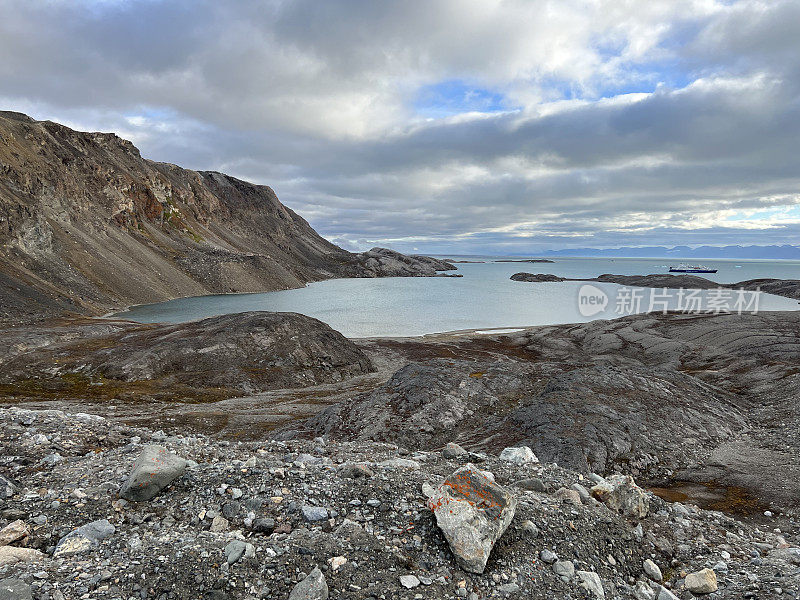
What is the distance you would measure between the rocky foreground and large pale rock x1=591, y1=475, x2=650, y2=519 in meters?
0.04

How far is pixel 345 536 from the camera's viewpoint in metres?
6.62

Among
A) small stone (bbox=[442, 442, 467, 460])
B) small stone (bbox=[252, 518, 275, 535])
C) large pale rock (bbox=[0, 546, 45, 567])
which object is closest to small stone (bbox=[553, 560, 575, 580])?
small stone (bbox=[252, 518, 275, 535])

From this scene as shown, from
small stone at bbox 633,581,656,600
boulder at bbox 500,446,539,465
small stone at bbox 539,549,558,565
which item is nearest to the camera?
small stone at bbox 633,581,656,600

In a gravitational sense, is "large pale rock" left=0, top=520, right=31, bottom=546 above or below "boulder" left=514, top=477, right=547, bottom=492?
above

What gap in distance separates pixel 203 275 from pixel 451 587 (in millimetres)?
140768

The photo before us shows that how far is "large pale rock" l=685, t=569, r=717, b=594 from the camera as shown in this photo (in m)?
6.90

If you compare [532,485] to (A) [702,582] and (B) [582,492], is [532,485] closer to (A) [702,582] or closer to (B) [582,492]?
(B) [582,492]

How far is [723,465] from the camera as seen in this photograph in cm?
1730

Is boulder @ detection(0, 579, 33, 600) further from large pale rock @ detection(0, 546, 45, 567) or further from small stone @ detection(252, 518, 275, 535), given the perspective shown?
small stone @ detection(252, 518, 275, 535)

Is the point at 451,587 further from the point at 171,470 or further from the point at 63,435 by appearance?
the point at 63,435

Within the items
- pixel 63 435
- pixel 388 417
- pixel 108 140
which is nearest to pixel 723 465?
pixel 388 417

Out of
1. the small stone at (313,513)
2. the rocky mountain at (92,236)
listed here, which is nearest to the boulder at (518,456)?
the small stone at (313,513)

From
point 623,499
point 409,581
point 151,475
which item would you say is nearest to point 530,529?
point 409,581

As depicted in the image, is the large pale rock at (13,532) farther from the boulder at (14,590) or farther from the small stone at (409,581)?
the small stone at (409,581)
